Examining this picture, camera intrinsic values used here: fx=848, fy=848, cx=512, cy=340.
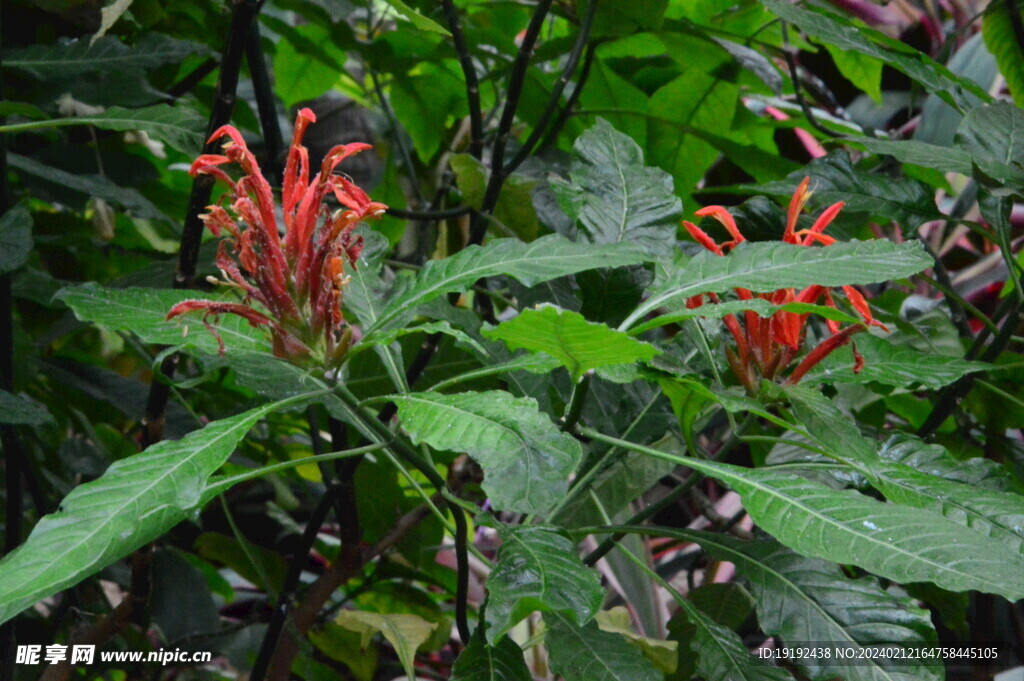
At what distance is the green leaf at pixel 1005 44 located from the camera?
103 cm

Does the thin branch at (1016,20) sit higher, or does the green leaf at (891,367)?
the thin branch at (1016,20)

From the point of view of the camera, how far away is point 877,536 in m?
0.49

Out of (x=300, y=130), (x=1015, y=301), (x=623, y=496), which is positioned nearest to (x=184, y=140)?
(x=300, y=130)

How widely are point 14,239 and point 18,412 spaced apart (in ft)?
0.53

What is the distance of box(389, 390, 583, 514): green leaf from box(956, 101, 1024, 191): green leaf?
21.8 inches

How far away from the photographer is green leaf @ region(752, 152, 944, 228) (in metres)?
0.86

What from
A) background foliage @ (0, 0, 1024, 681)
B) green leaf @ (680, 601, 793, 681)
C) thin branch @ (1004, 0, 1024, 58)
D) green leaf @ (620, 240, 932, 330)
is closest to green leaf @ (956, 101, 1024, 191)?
background foliage @ (0, 0, 1024, 681)

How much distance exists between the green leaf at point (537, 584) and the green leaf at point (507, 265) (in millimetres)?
174

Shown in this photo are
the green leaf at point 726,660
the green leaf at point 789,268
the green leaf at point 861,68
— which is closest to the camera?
the green leaf at point 789,268

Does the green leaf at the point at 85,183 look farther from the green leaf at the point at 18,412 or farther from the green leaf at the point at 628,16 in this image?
the green leaf at the point at 628,16

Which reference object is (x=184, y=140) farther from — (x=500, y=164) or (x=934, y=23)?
(x=934, y=23)

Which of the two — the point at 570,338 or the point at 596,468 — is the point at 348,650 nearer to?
the point at 596,468

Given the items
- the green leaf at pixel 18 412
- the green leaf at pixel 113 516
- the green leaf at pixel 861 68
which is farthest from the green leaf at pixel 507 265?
the green leaf at pixel 861 68

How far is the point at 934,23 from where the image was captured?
236 cm
